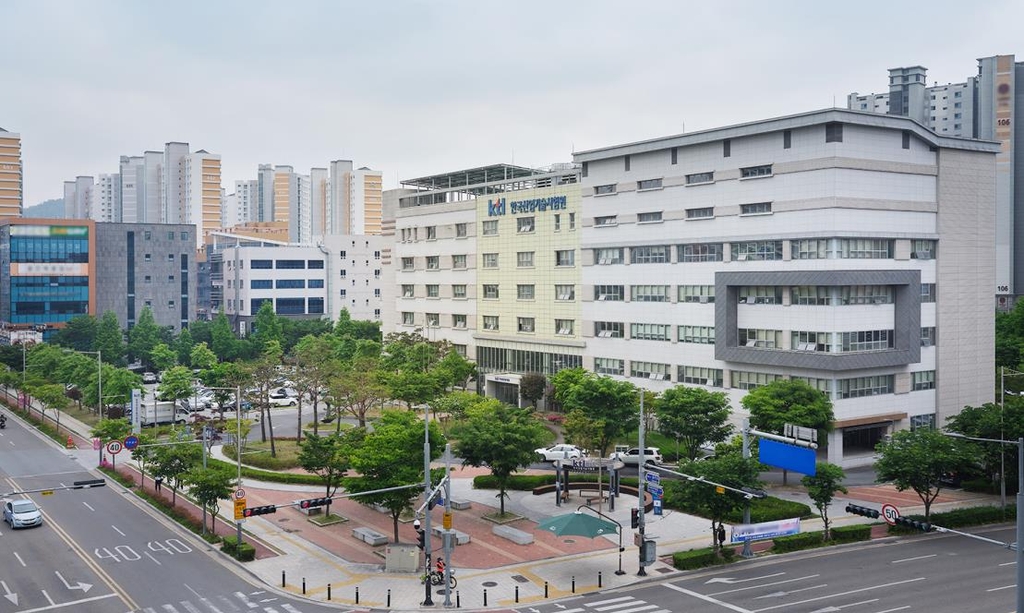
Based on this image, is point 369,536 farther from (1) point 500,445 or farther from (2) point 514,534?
(1) point 500,445

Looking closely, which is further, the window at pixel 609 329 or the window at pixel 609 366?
the window at pixel 609 329

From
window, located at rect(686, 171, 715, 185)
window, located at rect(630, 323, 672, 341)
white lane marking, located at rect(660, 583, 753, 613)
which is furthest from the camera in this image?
window, located at rect(630, 323, 672, 341)

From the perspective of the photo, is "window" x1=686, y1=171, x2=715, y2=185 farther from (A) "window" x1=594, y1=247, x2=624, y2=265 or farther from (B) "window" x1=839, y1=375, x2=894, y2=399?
(B) "window" x1=839, y1=375, x2=894, y2=399

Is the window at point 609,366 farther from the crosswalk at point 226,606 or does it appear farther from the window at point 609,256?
the crosswalk at point 226,606

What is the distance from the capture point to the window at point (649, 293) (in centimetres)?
7312

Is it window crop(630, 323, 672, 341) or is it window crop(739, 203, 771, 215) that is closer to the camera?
window crop(739, 203, 771, 215)

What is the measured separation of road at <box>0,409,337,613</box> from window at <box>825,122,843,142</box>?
46816mm

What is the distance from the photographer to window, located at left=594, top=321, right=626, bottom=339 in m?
77.4

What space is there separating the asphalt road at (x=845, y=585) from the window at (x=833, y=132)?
2961 cm

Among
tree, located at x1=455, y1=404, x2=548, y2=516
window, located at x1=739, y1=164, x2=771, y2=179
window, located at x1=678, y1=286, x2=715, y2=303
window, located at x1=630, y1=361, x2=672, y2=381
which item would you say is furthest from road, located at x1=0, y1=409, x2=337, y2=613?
window, located at x1=739, y1=164, x2=771, y2=179

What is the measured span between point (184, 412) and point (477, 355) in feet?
99.9

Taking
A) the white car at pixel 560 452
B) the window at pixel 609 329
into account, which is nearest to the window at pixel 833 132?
the window at pixel 609 329

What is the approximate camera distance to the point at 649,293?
74.4 meters

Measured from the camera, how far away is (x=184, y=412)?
8144 centimetres
